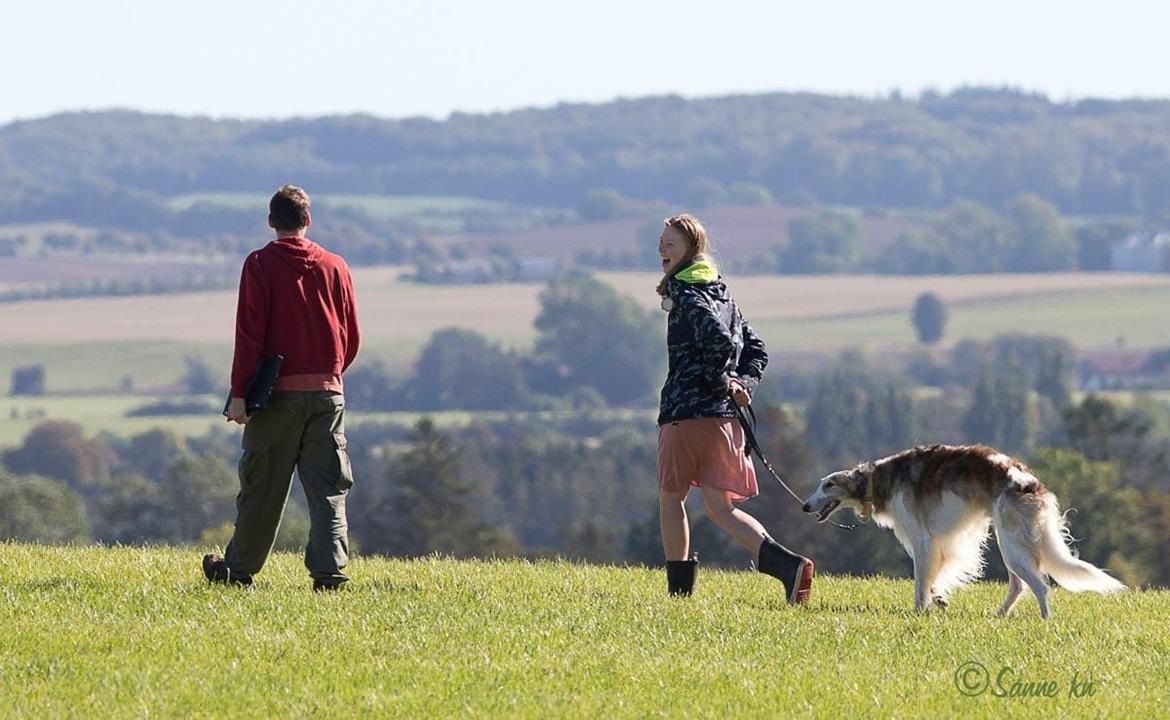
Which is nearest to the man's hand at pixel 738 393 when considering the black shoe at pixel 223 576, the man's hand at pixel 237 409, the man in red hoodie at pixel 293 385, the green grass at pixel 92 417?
the man in red hoodie at pixel 293 385

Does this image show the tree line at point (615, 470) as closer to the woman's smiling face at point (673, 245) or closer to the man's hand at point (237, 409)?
the man's hand at point (237, 409)

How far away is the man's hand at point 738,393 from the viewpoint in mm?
11656

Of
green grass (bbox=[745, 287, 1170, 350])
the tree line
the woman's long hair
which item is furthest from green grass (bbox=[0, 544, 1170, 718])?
green grass (bbox=[745, 287, 1170, 350])

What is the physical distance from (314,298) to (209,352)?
139 meters

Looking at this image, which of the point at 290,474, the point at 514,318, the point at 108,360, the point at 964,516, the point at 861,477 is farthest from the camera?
the point at 514,318

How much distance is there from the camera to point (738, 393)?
11664mm

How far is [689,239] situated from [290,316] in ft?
7.74

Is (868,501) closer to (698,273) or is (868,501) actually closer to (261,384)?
(698,273)

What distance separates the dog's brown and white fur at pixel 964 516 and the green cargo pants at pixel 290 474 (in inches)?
129

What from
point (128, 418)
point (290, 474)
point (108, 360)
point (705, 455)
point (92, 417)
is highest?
point (705, 455)

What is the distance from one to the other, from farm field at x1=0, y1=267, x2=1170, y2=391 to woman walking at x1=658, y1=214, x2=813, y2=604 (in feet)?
434

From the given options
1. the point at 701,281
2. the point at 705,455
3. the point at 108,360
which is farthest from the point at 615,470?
the point at 701,281

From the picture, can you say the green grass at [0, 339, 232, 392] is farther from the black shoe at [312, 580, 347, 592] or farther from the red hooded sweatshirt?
the red hooded sweatshirt

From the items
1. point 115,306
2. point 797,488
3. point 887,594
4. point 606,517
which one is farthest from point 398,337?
point 887,594
